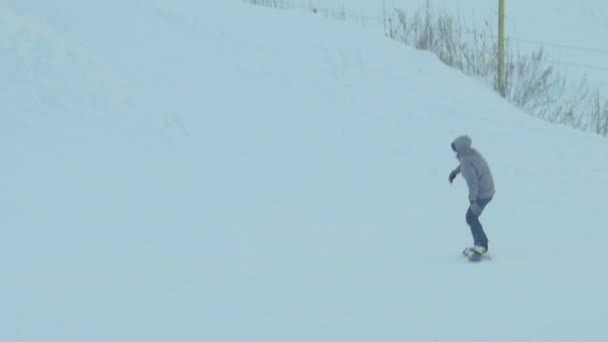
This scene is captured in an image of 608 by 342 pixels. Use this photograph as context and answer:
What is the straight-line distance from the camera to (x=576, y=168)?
15594 mm

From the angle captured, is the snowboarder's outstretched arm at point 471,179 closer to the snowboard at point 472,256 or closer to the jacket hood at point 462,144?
the jacket hood at point 462,144

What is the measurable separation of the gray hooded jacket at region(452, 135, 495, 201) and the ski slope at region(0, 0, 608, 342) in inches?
27.9

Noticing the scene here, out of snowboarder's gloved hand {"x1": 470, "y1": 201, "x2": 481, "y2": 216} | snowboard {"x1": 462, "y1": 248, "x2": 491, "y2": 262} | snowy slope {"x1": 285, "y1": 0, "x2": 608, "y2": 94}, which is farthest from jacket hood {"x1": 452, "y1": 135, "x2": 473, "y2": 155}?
snowy slope {"x1": 285, "y1": 0, "x2": 608, "y2": 94}

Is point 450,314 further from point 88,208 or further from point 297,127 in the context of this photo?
point 297,127

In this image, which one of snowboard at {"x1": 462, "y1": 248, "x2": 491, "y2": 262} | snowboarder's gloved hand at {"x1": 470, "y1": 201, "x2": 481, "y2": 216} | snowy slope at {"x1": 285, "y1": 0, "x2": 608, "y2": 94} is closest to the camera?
snowboarder's gloved hand at {"x1": 470, "y1": 201, "x2": 481, "y2": 216}

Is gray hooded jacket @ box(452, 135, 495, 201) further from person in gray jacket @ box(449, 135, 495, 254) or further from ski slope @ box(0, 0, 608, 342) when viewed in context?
ski slope @ box(0, 0, 608, 342)

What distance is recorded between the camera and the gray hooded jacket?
31.6 feet

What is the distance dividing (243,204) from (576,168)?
18.6 ft

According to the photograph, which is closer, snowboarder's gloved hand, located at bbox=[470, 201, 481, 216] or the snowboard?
snowboarder's gloved hand, located at bbox=[470, 201, 481, 216]

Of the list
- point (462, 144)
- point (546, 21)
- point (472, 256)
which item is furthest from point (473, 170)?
point (546, 21)

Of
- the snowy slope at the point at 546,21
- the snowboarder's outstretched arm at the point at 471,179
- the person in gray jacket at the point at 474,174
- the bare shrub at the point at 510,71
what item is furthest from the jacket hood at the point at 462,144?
the snowy slope at the point at 546,21

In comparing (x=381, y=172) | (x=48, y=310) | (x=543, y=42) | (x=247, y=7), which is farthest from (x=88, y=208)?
(x=543, y=42)

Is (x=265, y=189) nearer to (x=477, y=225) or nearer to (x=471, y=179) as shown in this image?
(x=477, y=225)

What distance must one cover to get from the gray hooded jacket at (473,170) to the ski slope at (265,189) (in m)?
0.71
